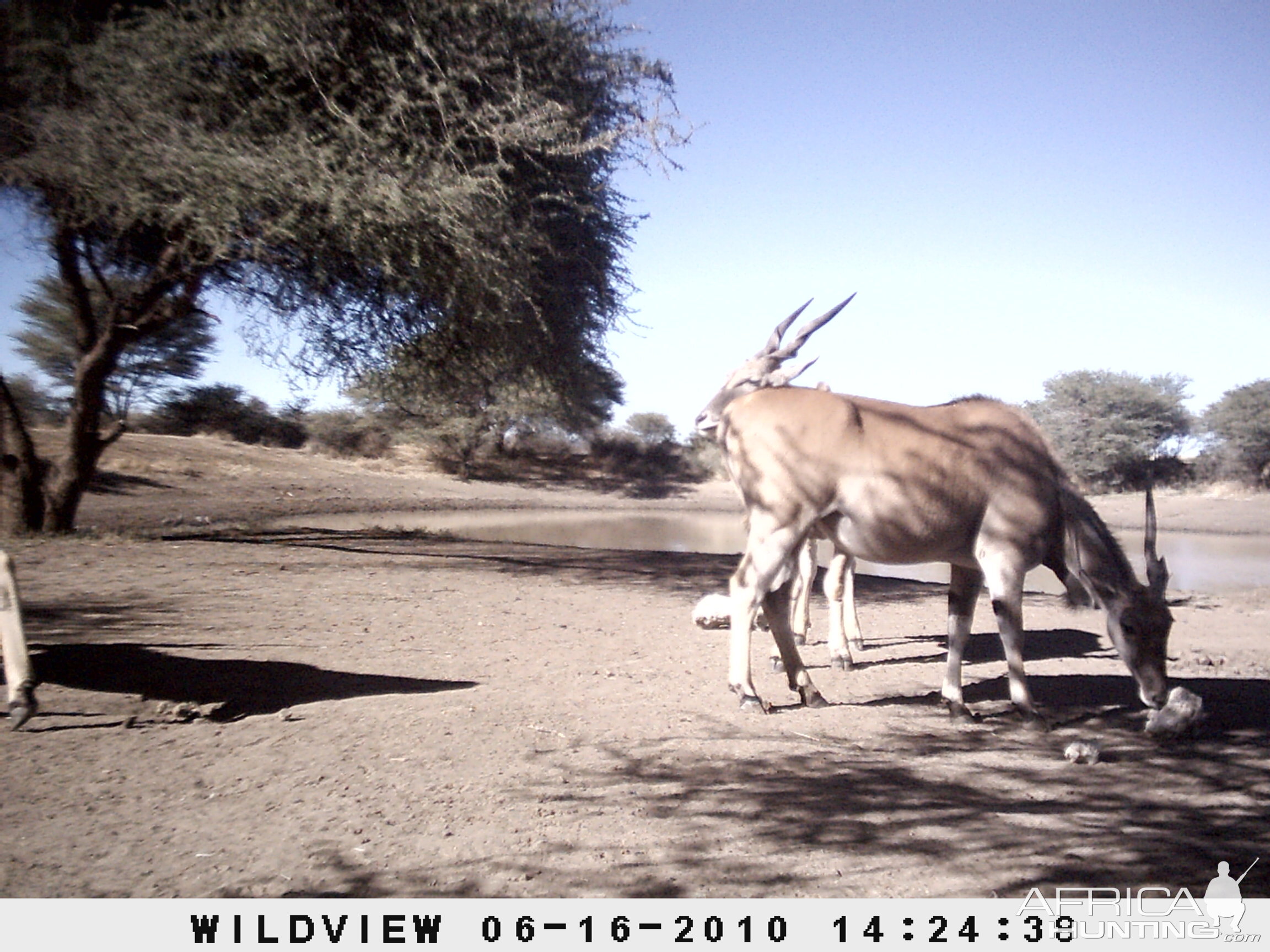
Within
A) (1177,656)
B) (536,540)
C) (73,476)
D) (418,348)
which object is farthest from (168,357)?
(1177,656)

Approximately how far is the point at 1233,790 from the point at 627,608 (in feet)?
20.6

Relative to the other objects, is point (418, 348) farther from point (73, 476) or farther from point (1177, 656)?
point (1177, 656)

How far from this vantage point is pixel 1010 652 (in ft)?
18.6

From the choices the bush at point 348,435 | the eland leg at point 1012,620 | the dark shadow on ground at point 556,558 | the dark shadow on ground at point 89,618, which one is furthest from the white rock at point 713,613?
the bush at point 348,435

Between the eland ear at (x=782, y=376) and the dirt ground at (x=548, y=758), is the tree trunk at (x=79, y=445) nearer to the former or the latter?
the dirt ground at (x=548, y=758)

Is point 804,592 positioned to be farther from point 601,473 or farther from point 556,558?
point 601,473

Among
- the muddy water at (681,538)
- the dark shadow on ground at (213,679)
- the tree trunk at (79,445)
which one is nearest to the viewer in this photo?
the dark shadow on ground at (213,679)

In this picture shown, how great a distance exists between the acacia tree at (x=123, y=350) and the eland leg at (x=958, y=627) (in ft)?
33.8

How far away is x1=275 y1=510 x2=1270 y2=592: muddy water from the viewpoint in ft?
55.4

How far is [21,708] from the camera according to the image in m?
4.49

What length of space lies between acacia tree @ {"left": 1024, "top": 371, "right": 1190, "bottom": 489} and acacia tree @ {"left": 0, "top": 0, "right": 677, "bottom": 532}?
7.57 metres

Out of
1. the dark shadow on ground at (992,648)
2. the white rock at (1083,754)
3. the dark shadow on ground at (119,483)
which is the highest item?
the dark shadow on ground at (119,483)

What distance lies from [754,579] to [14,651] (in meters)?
4.07
